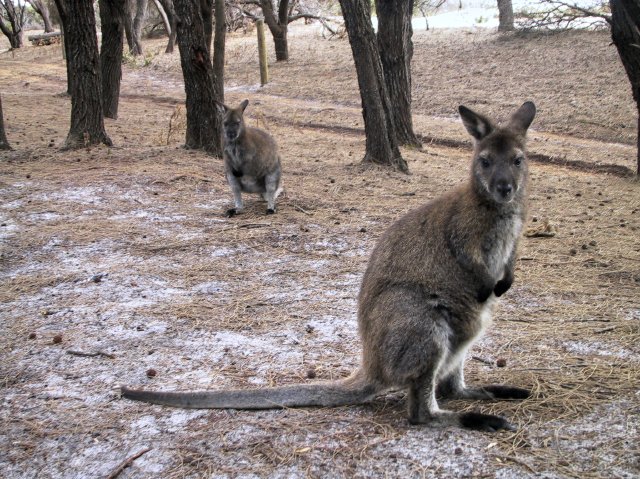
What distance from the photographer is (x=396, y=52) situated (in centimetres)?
1121

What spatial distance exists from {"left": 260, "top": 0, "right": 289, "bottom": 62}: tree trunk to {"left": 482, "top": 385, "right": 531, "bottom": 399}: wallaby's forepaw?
2132cm

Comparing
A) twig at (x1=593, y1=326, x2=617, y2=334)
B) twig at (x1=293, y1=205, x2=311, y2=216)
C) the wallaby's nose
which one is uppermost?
the wallaby's nose

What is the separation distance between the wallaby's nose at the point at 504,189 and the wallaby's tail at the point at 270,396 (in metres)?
1.18

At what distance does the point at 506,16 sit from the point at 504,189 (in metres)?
21.1

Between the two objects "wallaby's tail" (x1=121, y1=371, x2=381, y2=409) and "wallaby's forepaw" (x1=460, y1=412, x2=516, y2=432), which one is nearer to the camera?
"wallaby's forepaw" (x1=460, y1=412, x2=516, y2=432)

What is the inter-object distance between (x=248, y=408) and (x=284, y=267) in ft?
8.08

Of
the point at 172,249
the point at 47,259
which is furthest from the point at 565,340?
the point at 47,259

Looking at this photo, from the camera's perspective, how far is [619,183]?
9.20 metres

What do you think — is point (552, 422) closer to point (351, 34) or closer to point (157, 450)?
point (157, 450)

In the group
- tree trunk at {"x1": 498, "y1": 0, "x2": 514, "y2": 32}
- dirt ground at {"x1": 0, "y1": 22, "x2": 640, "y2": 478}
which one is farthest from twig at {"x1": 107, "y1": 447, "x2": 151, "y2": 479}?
tree trunk at {"x1": 498, "y1": 0, "x2": 514, "y2": 32}

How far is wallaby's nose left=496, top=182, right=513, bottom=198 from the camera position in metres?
3.42

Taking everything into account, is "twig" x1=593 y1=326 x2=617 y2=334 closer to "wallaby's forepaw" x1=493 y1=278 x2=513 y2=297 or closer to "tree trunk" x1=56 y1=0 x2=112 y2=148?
"wallaby's forepaw" x1=493 y1=278 x2=513 y2=297

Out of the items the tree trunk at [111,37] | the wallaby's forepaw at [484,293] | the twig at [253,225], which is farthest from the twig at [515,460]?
the tree trunk at [111,37]

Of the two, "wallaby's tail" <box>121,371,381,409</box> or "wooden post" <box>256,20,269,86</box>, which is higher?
"wooden post" <box>256,20,269,86</box>
